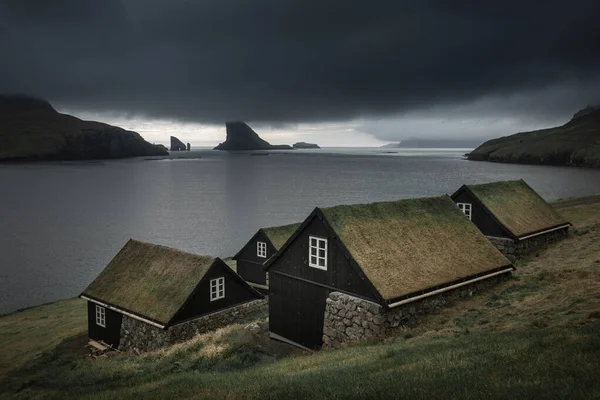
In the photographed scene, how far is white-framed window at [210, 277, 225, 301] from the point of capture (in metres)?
30.5

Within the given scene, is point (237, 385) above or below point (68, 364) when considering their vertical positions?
above

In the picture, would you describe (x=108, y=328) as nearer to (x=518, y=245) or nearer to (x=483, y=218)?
(x=483, y=218)

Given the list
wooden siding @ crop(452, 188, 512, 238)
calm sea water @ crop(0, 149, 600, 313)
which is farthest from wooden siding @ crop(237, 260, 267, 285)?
wooden siding @ crop(452, 188, 512, 238)

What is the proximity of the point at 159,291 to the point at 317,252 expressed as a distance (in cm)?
1273

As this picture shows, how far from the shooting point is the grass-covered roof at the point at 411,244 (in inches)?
885

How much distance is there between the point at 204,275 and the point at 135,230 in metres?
59.7

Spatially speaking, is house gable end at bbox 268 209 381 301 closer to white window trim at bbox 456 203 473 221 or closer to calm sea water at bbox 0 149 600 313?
white window trim at bbox 456 203 473 221

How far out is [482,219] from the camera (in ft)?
119

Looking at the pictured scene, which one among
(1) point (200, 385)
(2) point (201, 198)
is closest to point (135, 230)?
(2) point (201, 198)

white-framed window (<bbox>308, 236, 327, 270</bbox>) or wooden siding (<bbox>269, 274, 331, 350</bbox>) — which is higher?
white-framed window (<bbox>308, 236, 327, 270</bbox>)

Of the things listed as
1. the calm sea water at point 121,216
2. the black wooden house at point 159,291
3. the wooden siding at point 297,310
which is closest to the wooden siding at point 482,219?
the wooden siding at point 297,310

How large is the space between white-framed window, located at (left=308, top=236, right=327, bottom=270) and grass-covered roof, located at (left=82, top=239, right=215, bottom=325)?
29.3 feet

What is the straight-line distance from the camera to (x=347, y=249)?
881 inches

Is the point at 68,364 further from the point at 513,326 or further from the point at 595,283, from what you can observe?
the point at 595,283
